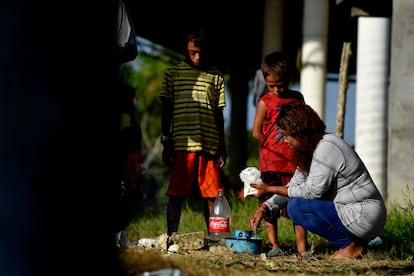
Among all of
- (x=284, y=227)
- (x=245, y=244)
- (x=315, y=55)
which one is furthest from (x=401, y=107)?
(x=315, y=55)

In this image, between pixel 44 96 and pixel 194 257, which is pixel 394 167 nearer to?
pixel 194 257

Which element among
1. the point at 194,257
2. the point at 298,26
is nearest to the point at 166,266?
the point at 194,257

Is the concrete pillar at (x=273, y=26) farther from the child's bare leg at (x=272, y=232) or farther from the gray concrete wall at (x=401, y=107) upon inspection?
the child's bare leg at (x=272, y=232)

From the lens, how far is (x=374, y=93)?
1147cm

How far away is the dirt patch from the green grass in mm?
430

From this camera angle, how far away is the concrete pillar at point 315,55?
11.9m

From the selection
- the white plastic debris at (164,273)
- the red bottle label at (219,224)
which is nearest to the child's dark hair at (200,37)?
the red bottle label at (219,224)

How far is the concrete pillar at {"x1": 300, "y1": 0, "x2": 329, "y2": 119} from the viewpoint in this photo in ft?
39.0

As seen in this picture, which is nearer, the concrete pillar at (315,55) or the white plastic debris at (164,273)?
the white plastic debris at (164,273)

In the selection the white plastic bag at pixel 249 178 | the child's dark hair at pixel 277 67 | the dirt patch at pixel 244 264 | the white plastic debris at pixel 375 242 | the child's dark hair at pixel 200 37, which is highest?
the child's dark hair at pixel 200 37

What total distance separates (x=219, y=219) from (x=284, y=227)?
58.0 inches

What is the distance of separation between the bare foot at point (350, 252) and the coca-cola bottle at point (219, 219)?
2.91 ft

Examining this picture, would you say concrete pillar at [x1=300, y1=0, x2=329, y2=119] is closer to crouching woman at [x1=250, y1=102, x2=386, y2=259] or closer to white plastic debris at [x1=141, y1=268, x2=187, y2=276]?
crouching woman at [x1=250, y1=102, x2=386, y2=259]

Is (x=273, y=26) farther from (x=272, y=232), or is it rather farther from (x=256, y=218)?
(x=256, y=218)
